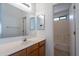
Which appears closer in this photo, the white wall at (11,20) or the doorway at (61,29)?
the white wall at (11,20)

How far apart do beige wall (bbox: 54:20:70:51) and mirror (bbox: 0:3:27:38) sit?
83 centimetres

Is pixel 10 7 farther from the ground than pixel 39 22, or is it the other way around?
pixel 10 7

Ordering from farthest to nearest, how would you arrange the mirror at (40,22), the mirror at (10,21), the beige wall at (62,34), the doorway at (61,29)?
1. the mirror at (40,22)
2. the beige wall at (62,34)
3. the doorway at (61,29)
4. the mirror at (10,21)

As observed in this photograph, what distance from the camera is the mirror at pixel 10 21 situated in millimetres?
1394

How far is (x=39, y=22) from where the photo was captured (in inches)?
106

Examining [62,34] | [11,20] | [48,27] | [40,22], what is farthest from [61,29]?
[11,20]

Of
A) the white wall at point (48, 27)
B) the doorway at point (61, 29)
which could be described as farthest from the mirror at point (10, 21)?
the doorway at point (61, 29)

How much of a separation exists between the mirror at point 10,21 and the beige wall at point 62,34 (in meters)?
0.83

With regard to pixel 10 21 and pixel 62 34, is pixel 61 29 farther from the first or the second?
pixel 10 21

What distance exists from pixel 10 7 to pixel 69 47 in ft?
5.46

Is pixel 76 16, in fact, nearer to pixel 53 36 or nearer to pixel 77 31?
pixel 77 31

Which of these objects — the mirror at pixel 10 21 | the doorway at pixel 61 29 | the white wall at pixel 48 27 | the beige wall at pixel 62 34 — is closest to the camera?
the mirror at pixel 10 21

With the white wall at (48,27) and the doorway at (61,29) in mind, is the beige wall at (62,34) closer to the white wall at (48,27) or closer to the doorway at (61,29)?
the doorway at (61,29)

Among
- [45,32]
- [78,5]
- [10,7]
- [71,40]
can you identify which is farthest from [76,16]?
[10,7]
